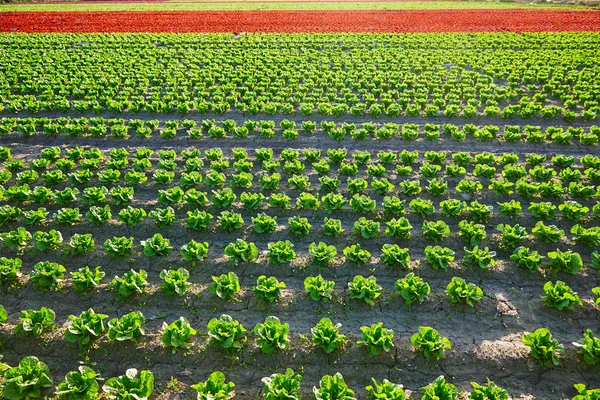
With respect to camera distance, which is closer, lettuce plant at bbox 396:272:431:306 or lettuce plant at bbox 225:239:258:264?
lettuce plant at bbox 396:272:431:306

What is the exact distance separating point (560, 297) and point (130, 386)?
8.26 meters

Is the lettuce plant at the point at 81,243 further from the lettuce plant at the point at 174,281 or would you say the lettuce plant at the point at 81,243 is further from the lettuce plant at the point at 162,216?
the lettuce plant at the point at 174,281

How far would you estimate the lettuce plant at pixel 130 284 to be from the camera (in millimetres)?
8102

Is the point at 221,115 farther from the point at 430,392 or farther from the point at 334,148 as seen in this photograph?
the point at 430,392

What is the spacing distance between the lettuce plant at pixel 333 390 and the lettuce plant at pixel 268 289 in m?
2.26

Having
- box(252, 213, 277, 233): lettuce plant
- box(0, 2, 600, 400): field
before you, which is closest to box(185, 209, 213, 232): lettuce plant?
box(0, 2, 600, 400): field

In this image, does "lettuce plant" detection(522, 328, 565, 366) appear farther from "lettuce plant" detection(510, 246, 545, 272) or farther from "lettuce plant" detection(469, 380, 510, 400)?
"lettuce plant" detection(510, 246, 545, 272)

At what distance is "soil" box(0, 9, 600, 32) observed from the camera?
3675cm

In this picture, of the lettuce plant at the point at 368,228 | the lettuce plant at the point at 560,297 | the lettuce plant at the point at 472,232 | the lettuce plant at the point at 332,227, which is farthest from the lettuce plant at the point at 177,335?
the lettuce plant at the point at 560,297

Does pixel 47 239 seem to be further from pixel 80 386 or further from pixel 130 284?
pixel 80 386

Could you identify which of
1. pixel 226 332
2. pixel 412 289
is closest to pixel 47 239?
pixel 226 332

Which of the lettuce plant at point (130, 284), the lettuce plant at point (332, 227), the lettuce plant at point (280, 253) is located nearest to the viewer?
the lettuce plant at point (130, 284)

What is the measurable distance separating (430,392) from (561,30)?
39.6m

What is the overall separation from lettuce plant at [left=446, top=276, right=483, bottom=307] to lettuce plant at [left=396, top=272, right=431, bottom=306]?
476 mm
